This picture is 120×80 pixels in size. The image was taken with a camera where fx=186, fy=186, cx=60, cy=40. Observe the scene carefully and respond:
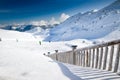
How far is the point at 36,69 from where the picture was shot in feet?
16.5

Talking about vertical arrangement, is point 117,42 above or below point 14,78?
above

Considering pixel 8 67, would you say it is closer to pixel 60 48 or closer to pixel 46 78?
pixel 46 78

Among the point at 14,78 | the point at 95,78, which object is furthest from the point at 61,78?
the point at 14,78

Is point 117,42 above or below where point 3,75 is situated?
above

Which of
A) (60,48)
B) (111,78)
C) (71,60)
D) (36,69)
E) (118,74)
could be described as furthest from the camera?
(60,48)

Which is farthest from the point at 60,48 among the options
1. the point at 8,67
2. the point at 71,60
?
the point at 8,67

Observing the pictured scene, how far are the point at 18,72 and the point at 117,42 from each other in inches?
101

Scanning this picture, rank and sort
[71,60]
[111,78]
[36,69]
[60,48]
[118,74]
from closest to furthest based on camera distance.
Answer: [111,78], [118,74], [36,69], [71,60], [60,48]

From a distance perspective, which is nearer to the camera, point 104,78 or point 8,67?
point 104,78

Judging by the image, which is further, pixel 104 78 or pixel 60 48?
pixel 60 48

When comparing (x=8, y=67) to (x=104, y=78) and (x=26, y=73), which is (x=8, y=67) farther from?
(x=104, y=78)

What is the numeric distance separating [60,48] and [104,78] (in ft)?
90.1

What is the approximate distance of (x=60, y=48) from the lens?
1248 inches

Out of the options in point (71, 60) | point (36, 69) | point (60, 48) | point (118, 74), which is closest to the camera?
point (118, 74)
